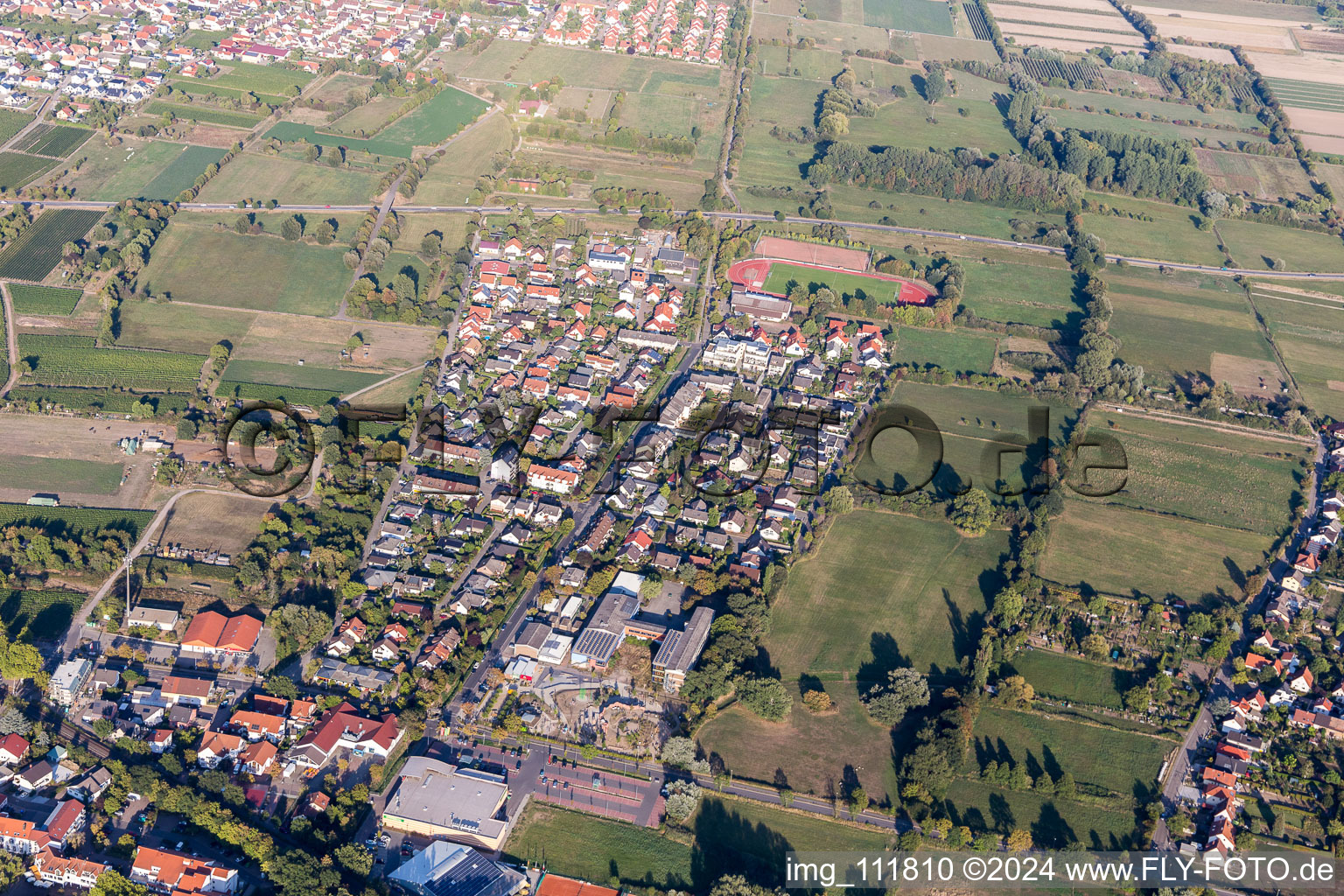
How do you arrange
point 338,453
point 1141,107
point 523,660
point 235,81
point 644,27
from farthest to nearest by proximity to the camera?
point 644,27, point 1141,107, point 235,81, point 338,453, point 523,660

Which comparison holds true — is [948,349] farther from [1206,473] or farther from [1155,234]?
[1155,234]

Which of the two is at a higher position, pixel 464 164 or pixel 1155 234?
pixel 464 164

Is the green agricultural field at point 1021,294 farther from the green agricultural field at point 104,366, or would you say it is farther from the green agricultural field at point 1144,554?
the green agricultural field at point 104,366

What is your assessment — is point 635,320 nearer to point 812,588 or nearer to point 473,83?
point 812,588

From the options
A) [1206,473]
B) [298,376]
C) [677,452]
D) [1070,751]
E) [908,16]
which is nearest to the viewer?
[1070,751]

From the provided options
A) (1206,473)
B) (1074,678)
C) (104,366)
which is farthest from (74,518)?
(1206,473)

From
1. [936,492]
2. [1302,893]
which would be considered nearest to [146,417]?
[936,492]
